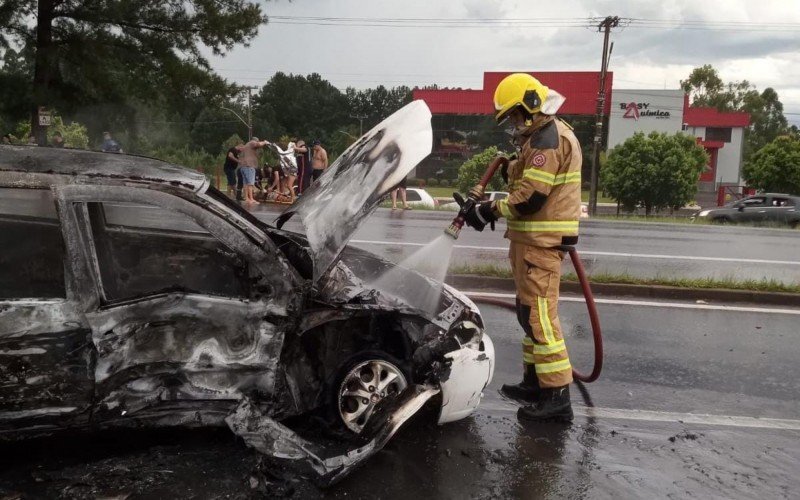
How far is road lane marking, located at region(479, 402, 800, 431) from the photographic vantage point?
426 cm

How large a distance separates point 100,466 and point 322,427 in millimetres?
1135

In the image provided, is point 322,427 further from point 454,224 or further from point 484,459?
point 454,224

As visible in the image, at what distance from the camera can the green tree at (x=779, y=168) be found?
42.3m

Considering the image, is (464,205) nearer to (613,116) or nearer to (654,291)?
(654,291)

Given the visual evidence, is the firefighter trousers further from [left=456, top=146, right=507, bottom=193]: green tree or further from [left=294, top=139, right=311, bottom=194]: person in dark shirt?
[left=456, top=146, right=507, bottom=193]: green tree

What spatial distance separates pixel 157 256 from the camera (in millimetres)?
3881

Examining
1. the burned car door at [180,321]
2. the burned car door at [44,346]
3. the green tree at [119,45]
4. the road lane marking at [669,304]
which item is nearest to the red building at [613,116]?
the green tree at [119,45]

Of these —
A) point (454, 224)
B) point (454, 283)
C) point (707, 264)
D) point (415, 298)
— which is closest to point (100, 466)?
point (415, 298)

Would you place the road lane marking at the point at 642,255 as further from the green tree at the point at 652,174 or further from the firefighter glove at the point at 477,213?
the green tree at the point at 652,174

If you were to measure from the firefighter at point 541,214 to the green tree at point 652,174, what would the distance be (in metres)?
34.4

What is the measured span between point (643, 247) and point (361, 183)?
31.2ft

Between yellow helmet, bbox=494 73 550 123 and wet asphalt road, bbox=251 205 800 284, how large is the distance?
392cm

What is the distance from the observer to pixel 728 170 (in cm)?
5925

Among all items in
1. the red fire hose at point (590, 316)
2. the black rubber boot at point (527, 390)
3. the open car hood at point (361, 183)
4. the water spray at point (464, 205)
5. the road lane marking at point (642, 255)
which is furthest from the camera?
the road lane marking at point (642, 255)
